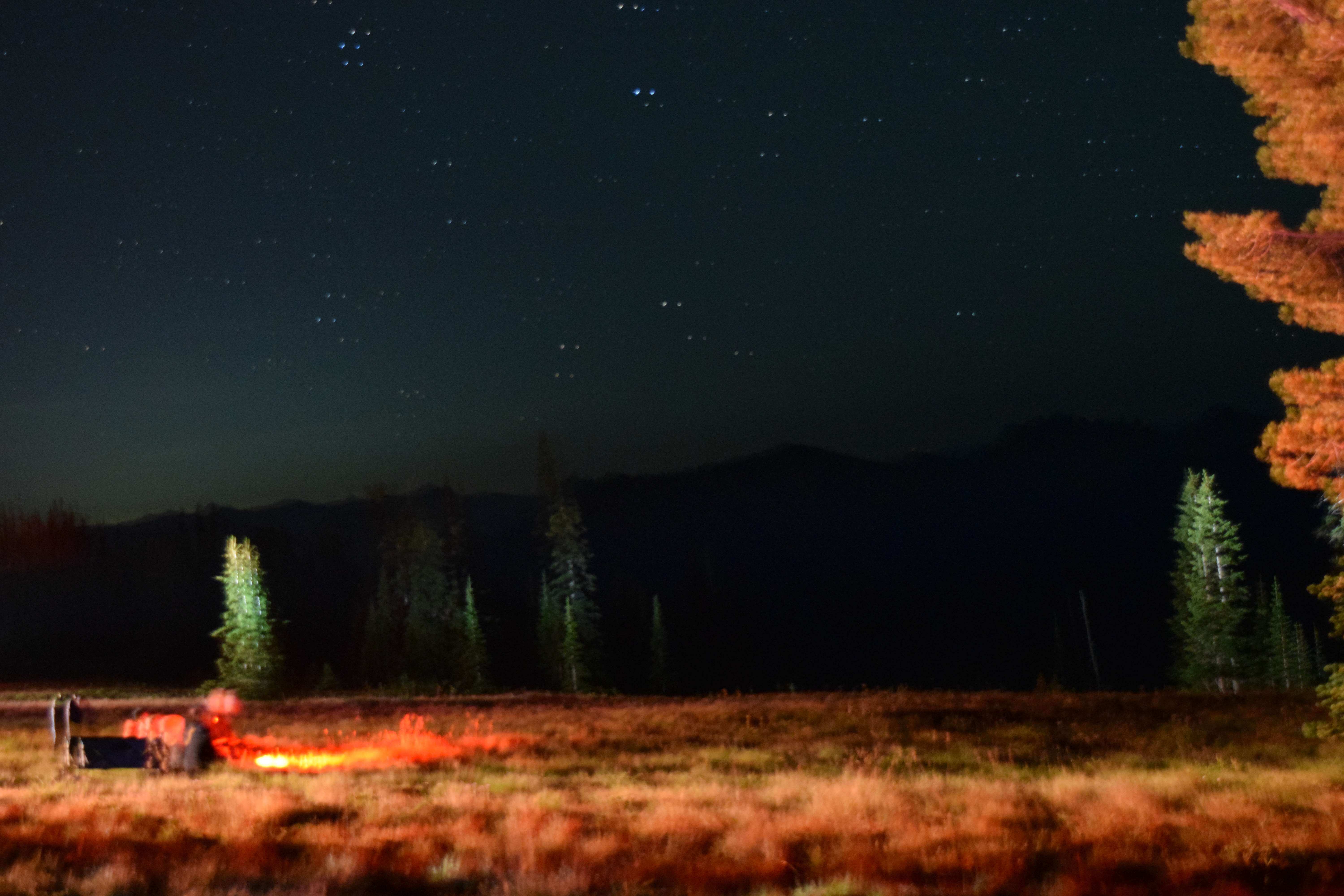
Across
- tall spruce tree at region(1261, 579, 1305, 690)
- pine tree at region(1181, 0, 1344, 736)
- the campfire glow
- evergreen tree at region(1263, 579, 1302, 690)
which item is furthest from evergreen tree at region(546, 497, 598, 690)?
pine tree at region(1181, 0, 1344, 736)

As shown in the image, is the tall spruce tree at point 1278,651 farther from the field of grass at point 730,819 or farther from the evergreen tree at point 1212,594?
the field of grass at point 730,819

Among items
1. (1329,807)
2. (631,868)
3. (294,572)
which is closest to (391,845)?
(631,868)

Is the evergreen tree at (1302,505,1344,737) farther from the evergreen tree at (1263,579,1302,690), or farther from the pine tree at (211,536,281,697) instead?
the evergreen tree at (1263,579,1302,690)

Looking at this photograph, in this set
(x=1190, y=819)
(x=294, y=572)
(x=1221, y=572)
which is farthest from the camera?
(x=294, y=572)

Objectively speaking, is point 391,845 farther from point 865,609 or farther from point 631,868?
point 865,609

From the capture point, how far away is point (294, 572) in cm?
11900

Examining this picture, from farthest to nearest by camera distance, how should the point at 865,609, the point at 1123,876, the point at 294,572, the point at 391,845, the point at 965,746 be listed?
1. the point at 865,609
2. the point at 294,572
3. the point at 965,746
4. the point at 391,845
5. the point at 1123,876

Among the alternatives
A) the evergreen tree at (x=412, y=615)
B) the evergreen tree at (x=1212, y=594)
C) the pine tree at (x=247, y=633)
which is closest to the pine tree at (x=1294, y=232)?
the evergreen tree at (x=1212, y=594)

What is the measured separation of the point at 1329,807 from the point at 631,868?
27.9 feet

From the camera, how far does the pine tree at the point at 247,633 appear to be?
148 feet

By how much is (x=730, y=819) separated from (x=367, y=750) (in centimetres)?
989

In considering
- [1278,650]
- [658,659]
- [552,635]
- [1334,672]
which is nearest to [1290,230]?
[1334,672]

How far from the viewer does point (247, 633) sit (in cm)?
4597

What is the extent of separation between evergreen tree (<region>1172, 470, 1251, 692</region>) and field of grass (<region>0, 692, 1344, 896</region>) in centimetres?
2944
